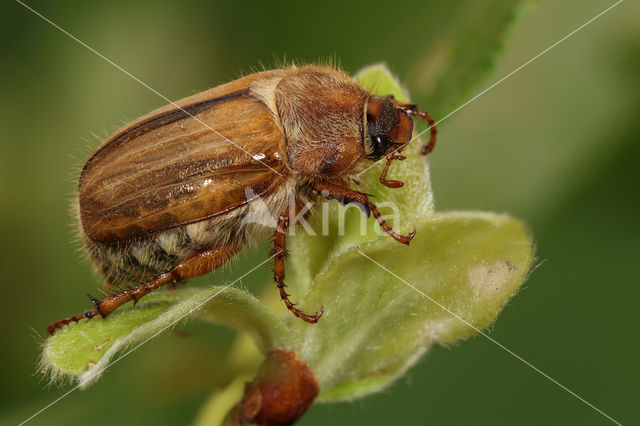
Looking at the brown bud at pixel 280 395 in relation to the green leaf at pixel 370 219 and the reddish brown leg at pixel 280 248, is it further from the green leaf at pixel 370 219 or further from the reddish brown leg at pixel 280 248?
the reddish brown leg at pixel 280 248

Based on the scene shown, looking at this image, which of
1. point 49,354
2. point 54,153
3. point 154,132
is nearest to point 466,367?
point 154,132

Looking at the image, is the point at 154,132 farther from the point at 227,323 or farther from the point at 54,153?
the point at 54,153

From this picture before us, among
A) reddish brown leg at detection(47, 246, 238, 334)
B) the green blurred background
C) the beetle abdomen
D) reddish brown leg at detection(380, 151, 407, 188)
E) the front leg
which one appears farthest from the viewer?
the green blurred background

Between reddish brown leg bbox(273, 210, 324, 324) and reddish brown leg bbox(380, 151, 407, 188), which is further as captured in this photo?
reddish brown leg bbox(273, 210, 324, 324)

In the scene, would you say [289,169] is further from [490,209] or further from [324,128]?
[490,209]

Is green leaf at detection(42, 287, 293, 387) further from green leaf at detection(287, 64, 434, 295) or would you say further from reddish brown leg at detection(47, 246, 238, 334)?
green leaf at detection(287, 64, 434, 295)

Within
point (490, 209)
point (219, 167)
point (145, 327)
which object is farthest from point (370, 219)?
point (490, 209)

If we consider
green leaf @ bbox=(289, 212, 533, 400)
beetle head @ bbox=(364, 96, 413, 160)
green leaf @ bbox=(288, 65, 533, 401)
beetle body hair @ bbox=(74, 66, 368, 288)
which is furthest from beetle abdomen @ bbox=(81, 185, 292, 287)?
green leaf @ bbox=(289, 212, 533, 400)
